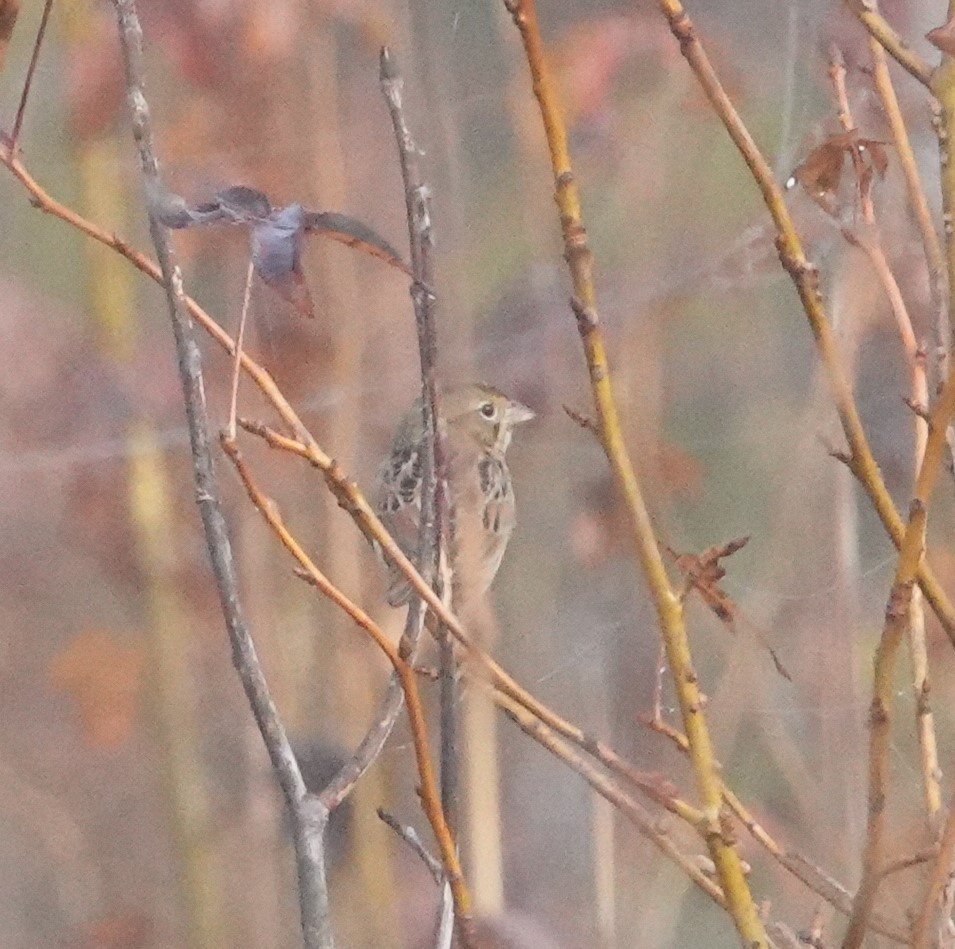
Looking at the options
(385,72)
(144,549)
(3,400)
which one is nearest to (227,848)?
(144,549)

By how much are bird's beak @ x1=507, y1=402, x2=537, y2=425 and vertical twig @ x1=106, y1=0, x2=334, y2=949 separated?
0.36 metres

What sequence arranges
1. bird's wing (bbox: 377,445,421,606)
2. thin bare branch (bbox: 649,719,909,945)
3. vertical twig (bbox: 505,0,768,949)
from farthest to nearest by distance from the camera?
1. bird's wing (bbox: 377,445,421,606)
2. thin bare branch (bbox: 649,719,909,945)
3. vertical twig (bbox: 505,0,768,949)

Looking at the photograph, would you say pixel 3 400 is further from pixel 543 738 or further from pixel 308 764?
pixel 543 738

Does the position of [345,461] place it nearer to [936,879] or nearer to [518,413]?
[518,413]

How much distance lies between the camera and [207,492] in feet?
1.44

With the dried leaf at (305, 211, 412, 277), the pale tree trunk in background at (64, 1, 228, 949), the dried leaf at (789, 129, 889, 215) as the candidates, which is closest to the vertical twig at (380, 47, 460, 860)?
the dried leaf at (305, 211, 412, 277)

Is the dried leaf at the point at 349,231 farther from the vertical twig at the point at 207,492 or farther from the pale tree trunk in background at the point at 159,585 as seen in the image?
the pale tree trunk in background at the point at 159,585

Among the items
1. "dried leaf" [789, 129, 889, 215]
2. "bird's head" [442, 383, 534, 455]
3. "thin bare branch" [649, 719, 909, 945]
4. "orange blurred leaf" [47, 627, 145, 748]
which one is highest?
"dried leaf" [789, 129, 889, 215]

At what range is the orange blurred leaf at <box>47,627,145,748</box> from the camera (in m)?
0.77

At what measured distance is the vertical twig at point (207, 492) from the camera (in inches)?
17.0

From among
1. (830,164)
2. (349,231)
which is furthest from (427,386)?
(830,164)

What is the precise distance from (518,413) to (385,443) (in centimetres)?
9

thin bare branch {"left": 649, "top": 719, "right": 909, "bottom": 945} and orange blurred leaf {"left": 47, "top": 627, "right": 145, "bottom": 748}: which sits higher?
orange blurred leaf {"left": 47, "top": 627, "right": 145, "bottom": 748}

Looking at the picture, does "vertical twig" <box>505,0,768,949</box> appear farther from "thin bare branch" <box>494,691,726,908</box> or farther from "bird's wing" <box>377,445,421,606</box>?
"bird's wing" <box>377,445,421,606</box>
